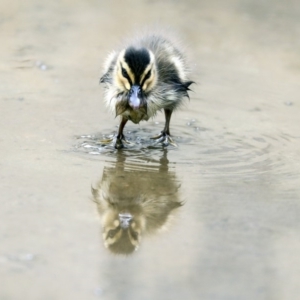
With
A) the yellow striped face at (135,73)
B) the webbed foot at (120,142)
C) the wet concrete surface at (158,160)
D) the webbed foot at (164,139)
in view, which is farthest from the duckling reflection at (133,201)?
the yellow striped face at (135,73)

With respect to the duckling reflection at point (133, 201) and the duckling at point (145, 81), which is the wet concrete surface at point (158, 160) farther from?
the duckling at point (145, 81)

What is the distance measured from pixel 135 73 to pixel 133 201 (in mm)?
1101

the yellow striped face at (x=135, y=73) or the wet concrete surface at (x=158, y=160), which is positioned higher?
the yellow striped face at (x=135, y=73)

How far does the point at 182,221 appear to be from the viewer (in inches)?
192

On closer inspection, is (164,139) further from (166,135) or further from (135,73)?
(135,73)

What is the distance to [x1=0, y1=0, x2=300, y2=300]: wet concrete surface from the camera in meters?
4.20

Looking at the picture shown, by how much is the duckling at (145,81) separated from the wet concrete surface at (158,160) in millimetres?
274

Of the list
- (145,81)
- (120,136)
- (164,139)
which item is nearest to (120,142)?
(120,136)

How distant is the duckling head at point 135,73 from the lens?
5.80 meters

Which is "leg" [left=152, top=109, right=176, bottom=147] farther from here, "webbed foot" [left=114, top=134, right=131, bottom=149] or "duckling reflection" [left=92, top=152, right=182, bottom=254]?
"duckling reflection" [left=92, top=152, right=182, bottom=254]

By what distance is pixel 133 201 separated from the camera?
5141mm

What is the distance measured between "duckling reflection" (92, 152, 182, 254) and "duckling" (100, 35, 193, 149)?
406mm

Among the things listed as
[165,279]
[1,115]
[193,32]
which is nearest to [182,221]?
[165,279]

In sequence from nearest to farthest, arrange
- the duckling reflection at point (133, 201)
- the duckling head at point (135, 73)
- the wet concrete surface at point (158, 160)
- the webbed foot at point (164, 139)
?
the wet concrete surface at point (158, 160), the duckling reflection at point (133, 201), the duckling head at point (135, 73), the webbed foot at point (164, 139)
